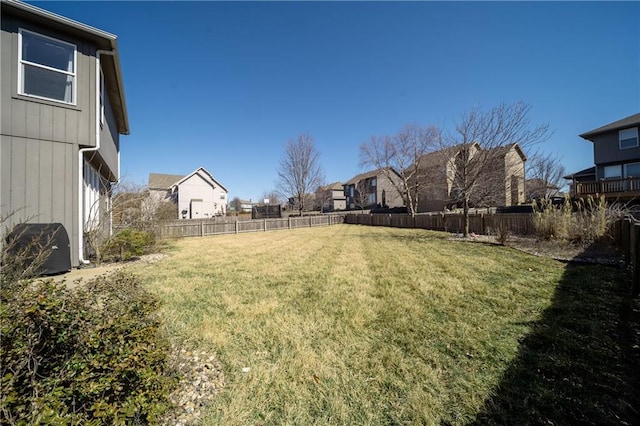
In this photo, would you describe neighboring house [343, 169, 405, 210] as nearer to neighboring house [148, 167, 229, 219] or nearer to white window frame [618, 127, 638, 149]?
neighboring house [148, 167, 229, 219]

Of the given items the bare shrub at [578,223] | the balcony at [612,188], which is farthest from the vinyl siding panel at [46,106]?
the balcony at [612,188]

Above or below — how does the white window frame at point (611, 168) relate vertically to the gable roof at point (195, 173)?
below

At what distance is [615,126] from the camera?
18.2m

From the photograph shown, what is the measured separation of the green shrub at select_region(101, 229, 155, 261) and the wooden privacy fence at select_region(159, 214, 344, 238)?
4550 mm

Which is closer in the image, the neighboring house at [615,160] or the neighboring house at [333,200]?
the neighboring house at [615,160]

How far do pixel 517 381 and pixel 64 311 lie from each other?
13.1 feet

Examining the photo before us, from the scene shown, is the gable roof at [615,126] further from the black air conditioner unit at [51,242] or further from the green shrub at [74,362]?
the black air conditioner unit at [51,242]

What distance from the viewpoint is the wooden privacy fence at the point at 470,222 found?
12.3 meters

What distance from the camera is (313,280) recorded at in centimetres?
616

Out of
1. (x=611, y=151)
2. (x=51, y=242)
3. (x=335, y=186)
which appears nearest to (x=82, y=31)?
(x=51, y=242)

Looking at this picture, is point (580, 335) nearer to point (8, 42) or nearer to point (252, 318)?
point (252, 318)

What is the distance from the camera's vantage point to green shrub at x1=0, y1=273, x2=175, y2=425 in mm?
1396

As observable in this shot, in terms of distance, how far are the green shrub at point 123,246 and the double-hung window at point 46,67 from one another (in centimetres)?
427

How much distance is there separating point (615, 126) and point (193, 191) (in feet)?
140
